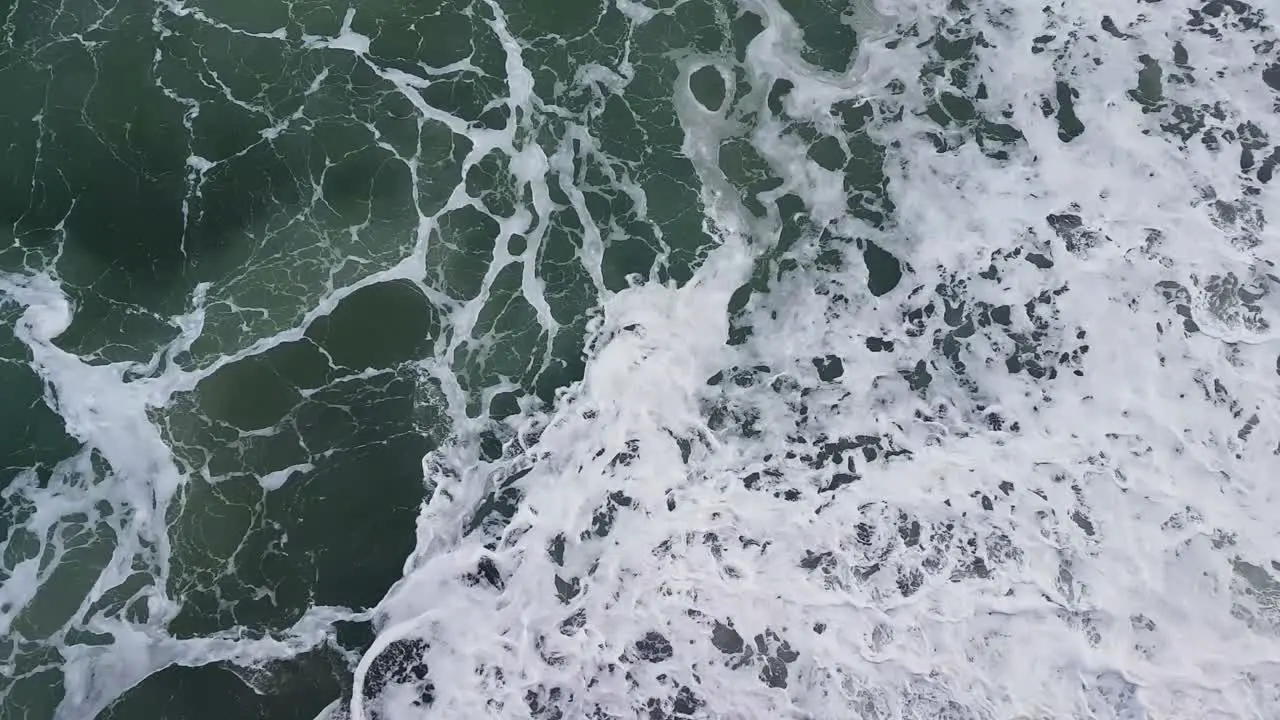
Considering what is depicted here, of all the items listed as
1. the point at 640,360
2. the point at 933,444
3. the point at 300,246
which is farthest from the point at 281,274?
the point at 933,444

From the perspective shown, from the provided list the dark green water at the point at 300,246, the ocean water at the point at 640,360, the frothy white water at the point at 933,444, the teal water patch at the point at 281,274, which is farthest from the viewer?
the dark green water at the point at 300,246

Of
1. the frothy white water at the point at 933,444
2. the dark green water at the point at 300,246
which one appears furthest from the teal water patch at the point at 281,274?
the frothy white water at the point at 933,444

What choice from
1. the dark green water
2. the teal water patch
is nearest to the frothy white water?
the dark green water

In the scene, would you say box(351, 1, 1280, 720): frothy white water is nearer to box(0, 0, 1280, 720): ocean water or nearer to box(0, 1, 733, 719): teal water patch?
box(0, 0, 1280, 720): ocean water

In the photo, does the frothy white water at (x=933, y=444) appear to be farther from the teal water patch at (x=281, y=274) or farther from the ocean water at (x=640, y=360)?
the teal water patch at (x=281, y=274)

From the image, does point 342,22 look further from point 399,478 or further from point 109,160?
point 399,478
